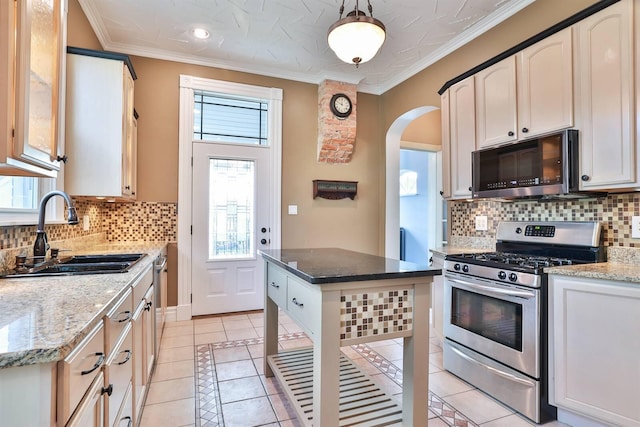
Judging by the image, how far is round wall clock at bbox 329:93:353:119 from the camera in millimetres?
4180

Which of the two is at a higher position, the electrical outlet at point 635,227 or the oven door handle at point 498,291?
the electrical outlet at point 635,227

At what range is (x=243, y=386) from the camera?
230 centimetres

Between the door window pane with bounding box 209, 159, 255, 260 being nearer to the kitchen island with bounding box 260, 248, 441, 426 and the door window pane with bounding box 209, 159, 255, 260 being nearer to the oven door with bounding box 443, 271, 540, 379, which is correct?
the kitchen island with bounding box 260, 248, 441, 426

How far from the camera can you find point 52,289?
52.1 inches

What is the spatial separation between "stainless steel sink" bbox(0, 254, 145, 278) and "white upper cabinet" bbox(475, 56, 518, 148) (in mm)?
2693

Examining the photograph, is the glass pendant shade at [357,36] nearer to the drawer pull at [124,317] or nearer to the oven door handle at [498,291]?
the oven door handle at [498,291]

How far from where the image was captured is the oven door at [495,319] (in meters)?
1.94

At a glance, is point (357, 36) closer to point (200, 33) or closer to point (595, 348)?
point (200, 33)

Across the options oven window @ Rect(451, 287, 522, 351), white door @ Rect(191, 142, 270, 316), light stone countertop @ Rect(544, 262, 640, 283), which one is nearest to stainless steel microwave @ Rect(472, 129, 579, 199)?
light stone countertop @ Rect(544, 262, 640, 283)

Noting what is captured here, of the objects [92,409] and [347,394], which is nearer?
[92,409]

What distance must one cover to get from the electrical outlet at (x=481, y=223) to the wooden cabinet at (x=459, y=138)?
1.18ft

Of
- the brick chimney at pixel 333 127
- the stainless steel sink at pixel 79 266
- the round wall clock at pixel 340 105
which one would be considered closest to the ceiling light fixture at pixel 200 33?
the brick chimney at pixel 333 127

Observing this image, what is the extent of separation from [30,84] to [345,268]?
58.0 inches

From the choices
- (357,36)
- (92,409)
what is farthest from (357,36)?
(92,409)
